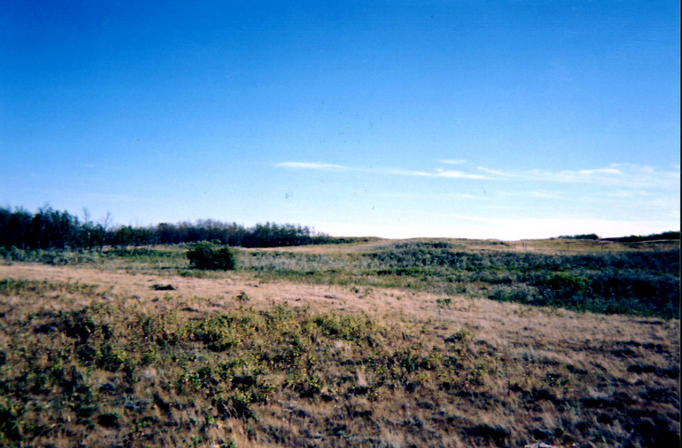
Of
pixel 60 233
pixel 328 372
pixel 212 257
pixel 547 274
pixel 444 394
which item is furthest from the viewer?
pixel 60 233

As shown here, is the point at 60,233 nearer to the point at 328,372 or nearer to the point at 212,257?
the point at 212,257

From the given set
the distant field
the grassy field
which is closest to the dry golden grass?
the grassy field

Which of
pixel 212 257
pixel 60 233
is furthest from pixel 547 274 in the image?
pixel 60 233

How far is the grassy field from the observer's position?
6.86 meters

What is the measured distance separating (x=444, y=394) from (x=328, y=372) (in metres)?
3.23

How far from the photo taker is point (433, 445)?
21.5 feet

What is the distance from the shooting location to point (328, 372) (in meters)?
9.77

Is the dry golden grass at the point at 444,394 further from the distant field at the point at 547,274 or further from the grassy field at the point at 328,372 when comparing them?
the distant field at the point at 547,274

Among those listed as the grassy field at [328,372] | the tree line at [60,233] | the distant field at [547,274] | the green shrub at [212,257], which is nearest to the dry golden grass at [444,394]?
the grassy field at [328,372]

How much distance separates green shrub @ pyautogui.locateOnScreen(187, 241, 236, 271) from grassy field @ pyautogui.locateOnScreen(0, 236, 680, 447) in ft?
82.9

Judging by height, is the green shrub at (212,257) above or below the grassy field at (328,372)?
above

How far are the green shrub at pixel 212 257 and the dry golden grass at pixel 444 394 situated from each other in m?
27.7

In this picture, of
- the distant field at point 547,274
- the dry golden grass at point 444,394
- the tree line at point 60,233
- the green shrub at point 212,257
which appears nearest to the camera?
the dry golden grass at point 444,394

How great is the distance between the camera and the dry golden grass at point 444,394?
672 cm
